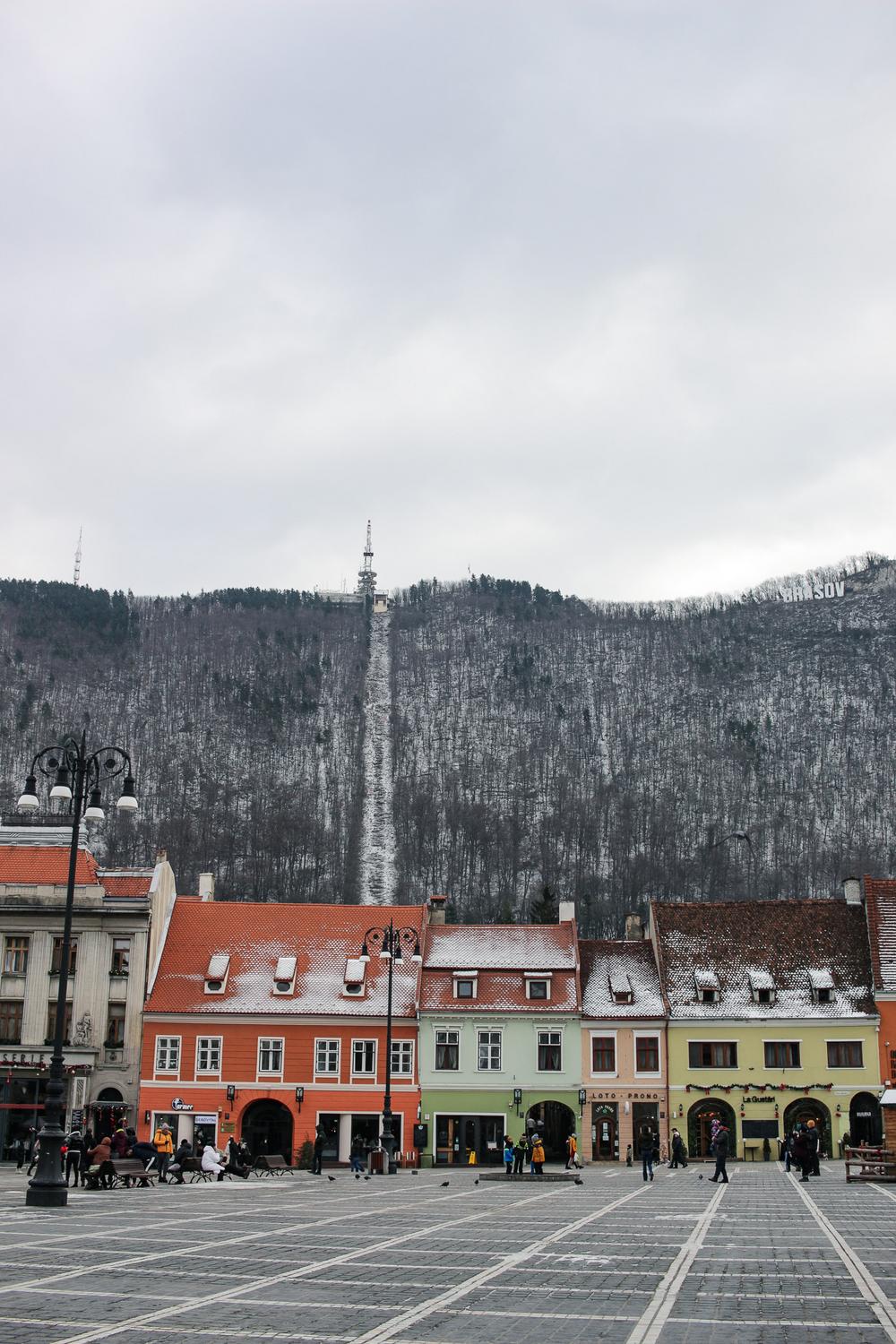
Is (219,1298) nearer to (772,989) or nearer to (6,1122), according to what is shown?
(6,1122)

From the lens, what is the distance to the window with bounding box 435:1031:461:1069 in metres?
57.9

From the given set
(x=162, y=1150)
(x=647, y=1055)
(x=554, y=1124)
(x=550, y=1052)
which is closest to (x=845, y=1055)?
(x=647, y=1055)

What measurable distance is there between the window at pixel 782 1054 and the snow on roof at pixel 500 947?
887 centimetres

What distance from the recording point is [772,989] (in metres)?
59.3

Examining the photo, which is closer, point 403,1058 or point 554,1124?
point 554,1124

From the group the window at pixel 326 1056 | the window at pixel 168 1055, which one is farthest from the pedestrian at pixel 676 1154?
the window at pixel 168 1055

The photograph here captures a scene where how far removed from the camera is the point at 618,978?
6084 centimetres

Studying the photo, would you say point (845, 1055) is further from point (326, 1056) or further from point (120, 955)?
point (120, 955)

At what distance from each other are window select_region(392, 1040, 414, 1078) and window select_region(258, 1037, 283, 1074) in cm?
474

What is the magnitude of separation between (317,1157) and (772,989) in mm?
23939

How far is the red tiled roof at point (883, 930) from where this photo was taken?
5806 centimetres

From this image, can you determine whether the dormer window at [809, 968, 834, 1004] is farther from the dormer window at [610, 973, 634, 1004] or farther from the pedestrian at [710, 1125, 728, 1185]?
the pedestrian at [710, 1125, 728, 1185]

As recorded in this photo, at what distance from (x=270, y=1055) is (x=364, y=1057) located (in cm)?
392

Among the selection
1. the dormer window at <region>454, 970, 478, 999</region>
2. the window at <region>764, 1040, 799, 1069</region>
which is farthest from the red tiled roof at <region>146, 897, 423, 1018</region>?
the window at <region>764, 1040, 799, 1069</region>
